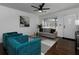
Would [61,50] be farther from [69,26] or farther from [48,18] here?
[48,18]

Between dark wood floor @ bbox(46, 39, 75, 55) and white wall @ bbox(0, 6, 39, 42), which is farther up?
white wall @ bbox(0, 6, 39, 42)

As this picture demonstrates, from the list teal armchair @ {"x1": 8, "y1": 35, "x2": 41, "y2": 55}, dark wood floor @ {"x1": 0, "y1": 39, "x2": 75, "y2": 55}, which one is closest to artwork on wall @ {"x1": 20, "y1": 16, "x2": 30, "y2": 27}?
dark wood floor @ {"x1": 0, "y1": 39, "x2": 75, "y2": 55}

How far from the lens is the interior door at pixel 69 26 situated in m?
5.04

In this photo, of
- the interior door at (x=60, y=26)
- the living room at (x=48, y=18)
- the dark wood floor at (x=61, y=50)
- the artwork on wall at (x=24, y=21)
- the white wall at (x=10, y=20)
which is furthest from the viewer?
the interior door at (x=60, y=26)

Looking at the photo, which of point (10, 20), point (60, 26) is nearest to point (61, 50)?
point (60, 26)

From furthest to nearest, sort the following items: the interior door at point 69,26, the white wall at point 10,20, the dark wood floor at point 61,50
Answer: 1. the interior door at point 69,26
2. the white wall at point 10,20
3. the dark wood floor at point 61,50

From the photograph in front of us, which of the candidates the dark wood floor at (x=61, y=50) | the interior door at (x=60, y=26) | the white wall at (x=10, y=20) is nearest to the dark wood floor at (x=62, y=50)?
the dark wood floor at (x=61, y=50)

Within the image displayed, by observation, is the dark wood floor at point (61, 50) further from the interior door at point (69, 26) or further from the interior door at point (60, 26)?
the interior door at point (60, 26)

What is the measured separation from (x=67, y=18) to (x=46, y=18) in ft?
8.05

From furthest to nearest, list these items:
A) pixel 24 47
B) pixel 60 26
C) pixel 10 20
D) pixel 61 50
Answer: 1. pixel 60 26
2. pixel 10 20
3. pixel 61 50
4. pixel 24 47

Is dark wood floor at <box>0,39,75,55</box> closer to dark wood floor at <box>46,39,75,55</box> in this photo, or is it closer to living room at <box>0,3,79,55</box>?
dark wood floor at <box>46,39,75,55</box>

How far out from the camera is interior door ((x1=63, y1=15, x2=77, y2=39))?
16.5ft

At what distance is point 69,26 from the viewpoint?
5242 mm

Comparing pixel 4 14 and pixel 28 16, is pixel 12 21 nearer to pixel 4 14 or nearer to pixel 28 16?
pixel 4 14
